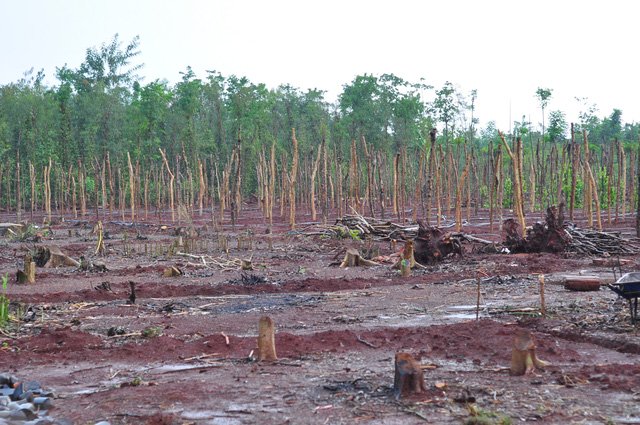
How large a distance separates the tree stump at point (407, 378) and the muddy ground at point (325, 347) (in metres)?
0.09

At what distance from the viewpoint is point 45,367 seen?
7629 millimetres

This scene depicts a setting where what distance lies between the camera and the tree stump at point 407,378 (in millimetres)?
5930

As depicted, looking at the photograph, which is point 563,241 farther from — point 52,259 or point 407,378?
point 407,378

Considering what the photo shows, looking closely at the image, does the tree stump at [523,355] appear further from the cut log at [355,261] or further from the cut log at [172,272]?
the cut log at [355,261]

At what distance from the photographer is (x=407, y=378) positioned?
5.93 m

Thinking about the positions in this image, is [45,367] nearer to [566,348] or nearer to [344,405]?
[344,405]

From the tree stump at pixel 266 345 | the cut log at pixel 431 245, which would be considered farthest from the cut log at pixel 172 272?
the tree stump at pixel 266 345

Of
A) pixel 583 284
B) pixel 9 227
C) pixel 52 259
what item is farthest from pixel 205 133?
pixel 583 284

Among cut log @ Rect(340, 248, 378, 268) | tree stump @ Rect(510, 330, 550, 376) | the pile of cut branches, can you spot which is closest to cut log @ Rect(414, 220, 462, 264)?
cut log @ Rect(340, 248, 378, 268)

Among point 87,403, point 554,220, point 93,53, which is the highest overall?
point 93,53

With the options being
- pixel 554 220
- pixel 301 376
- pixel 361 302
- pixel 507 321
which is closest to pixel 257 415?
pixel 301 376

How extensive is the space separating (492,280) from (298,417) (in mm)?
8291

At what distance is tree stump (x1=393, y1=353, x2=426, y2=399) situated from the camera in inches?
233

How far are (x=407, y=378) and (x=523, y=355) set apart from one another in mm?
1235
